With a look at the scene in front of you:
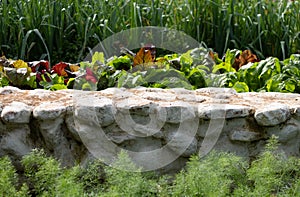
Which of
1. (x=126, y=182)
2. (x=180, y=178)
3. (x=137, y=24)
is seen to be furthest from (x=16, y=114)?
(x=137, y=24)

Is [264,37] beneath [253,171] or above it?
beneath

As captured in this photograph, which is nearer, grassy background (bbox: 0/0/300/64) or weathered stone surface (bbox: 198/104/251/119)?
weathered stone surface (bbox: 198/104/251/119)

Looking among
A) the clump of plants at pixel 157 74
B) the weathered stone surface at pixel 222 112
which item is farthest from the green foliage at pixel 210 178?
the clump of plants at pixel 157 74

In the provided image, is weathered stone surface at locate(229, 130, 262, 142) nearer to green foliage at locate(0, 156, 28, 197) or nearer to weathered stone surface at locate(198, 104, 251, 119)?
weathered stone surface at locate(198, 104, 251, 119)

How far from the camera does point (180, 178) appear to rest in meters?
3.16

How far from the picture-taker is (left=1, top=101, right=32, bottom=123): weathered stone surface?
369cm

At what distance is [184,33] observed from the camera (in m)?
5.96

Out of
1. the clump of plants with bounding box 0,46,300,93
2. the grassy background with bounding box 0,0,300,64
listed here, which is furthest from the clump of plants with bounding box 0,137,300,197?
the grassy background with bounding box 0,0,300,64

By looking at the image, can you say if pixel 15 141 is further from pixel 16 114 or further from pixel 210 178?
pixel 210 178

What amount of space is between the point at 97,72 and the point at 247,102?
3.38ft

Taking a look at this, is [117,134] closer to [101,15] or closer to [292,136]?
[292,136]

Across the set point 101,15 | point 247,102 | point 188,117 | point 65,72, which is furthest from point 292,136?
point 101,15

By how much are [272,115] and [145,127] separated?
0.65 metres

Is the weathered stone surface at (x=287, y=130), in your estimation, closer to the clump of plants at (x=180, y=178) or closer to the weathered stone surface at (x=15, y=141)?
the clump of plants at (x=180, y=178)
